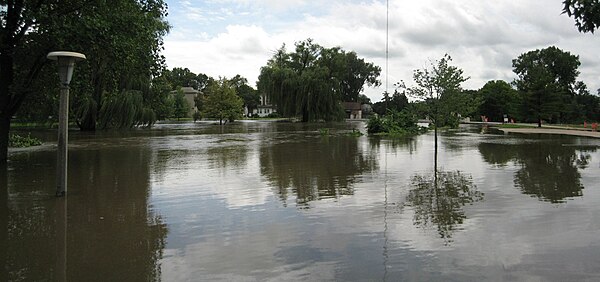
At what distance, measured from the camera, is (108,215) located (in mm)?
7578

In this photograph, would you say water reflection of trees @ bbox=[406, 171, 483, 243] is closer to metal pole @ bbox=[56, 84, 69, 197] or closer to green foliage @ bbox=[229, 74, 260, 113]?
metal pole @ bbox=[56, 84, 69, 197]

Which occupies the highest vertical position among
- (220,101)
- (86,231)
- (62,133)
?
(220,101)

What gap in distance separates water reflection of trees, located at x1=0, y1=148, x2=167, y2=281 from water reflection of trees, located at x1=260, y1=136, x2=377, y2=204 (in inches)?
122

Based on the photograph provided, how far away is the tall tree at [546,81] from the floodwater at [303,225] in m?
40.4

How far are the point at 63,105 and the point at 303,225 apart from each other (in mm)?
5577

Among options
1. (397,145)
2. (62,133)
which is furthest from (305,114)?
(62,133)

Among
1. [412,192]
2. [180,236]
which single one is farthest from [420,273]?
[412,192]

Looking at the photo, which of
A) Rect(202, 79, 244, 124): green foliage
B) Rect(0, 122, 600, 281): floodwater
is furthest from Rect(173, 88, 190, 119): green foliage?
Rect(0, 122, 600, 281): floodwater

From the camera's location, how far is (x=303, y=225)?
22.5 ft

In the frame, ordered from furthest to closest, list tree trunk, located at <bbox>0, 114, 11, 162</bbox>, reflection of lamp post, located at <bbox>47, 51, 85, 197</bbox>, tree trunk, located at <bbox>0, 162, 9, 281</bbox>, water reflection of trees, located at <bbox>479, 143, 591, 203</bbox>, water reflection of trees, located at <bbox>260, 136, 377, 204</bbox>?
tree trunk, located at <bbox>0, 114, 11, 162</bbox> → water reflection of trees, located at <bbox>260, 136, 377, 204</bbox> → water reflection of trees, located at <bbox>479, 143, 591, 203</bbox> → reflection of lamp post, located at <bbox>47, 51, 85, 197</bbox> → tree trunk, located at <bbox>0, 162, 9, 281</bbox>

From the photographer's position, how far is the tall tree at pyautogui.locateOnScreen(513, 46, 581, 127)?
48.6 metres

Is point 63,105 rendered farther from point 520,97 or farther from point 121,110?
point 520,97

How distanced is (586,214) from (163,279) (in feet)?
22.0

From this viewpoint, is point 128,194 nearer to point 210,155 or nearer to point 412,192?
point 412,192
